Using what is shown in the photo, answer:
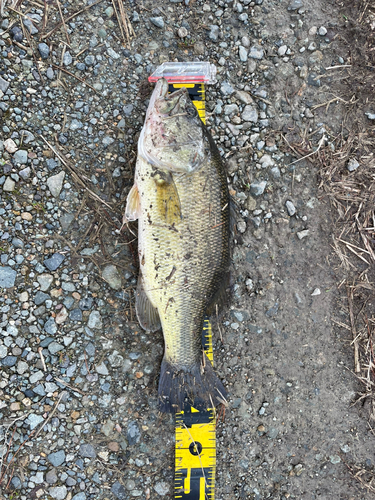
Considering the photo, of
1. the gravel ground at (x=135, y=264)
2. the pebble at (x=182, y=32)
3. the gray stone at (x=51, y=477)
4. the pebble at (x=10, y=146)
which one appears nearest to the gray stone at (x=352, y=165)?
the gravel ground at (x=135, y=264)

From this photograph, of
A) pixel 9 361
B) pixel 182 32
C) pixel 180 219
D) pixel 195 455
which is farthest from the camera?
pixel 182 32

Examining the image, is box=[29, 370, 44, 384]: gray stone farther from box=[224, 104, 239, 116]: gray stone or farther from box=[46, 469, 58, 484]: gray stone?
box=[224, 104, 239, 116]: gray stone

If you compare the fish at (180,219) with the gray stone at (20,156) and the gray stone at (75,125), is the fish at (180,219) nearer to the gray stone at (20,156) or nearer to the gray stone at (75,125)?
the gray stone at (75,125)

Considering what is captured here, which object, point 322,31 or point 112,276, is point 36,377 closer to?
point 112,276

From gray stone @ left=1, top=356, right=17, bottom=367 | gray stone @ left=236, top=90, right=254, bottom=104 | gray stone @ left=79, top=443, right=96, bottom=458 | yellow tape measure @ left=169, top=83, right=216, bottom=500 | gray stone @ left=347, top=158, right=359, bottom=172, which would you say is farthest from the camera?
gray stone @ left=347, top=158, right=359, bottom=172

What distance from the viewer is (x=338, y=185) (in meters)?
3.28

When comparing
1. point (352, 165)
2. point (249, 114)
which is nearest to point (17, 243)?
point (249, 114)

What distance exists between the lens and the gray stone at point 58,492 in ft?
9.01

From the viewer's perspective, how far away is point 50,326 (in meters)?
2.82

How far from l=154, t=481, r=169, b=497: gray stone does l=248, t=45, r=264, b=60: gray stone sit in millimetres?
4028

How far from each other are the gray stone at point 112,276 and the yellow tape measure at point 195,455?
1.01 metres

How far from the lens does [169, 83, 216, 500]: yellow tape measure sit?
2.94m

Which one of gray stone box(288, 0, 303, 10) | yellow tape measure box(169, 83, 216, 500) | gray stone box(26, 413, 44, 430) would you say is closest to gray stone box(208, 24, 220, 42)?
gray stone box(288, 0, 303, 10)

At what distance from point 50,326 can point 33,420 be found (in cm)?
78
